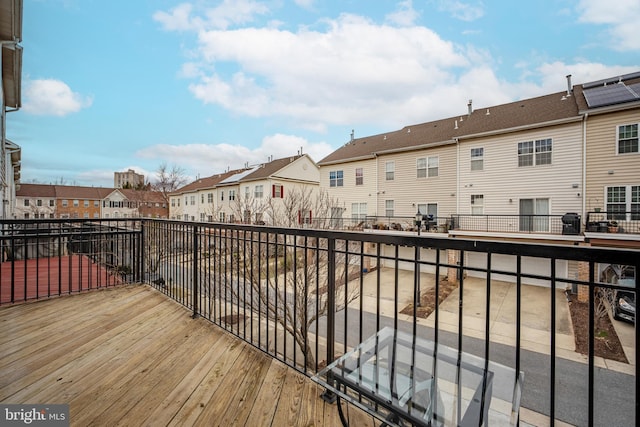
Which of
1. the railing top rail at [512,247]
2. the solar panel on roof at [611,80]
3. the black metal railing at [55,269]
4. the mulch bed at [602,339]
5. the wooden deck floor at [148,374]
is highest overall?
the solar panel on roof at [611,80]

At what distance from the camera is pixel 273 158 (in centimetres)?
2694

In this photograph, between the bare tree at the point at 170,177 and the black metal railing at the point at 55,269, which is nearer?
the black metal railing at the point at 55,269

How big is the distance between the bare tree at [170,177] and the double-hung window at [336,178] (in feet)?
70.2

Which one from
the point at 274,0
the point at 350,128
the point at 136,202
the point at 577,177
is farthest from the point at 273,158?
the point at 136,202

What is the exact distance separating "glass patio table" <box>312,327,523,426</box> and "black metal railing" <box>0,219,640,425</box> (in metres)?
0.17

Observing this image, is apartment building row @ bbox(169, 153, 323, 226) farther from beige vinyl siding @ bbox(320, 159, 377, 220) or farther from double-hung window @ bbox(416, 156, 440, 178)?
double-hung window @ bbox(416, 156, 440, 178)

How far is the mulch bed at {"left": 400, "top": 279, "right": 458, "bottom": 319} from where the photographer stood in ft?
32.0

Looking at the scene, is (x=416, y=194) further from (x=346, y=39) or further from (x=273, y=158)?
(x=273, y=158)

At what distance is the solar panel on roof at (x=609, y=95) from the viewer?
9.92m

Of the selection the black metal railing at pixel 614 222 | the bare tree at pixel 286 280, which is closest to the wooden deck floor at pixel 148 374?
the bare tree at pixel 286 280

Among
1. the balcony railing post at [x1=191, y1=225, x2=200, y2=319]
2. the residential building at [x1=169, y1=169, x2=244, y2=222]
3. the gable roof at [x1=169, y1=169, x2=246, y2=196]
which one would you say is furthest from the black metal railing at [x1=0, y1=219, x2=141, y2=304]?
the gable roof at [x1=169, y1=169, x2=246, y2=196]

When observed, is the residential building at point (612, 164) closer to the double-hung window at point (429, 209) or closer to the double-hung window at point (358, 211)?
the double-hung window at point (429, 209)

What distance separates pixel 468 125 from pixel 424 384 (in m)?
15.5

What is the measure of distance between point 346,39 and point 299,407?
11.4 m
